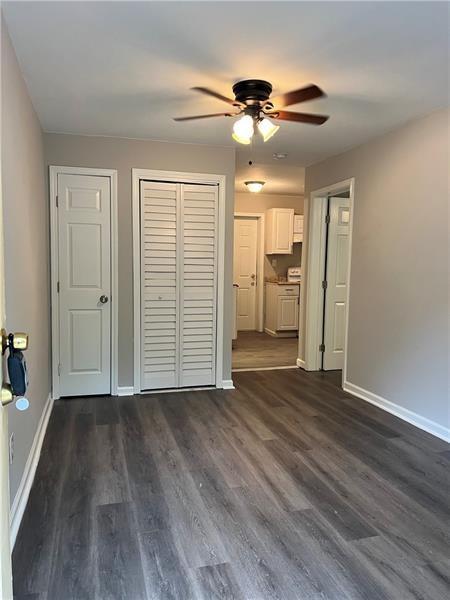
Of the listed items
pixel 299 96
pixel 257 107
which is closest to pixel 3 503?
pixel 299 96

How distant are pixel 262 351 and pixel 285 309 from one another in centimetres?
135

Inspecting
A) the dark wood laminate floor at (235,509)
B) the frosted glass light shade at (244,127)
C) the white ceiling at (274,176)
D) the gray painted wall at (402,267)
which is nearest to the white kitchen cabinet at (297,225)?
the white ceiling at (274,176)

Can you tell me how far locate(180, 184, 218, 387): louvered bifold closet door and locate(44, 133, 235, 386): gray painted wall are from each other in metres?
0.18

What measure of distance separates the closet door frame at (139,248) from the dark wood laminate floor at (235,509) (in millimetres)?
733

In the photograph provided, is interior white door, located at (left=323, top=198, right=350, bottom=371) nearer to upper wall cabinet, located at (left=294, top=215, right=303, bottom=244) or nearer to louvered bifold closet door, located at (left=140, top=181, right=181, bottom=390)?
louvered bifold closet door, located at (left=140, top=181, right=181, bottom=390)

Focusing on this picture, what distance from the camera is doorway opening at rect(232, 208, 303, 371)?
7.31 meters

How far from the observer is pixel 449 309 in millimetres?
3086

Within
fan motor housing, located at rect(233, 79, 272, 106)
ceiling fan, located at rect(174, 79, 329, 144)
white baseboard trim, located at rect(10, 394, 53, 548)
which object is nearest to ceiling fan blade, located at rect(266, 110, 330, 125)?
ceiling fan, located at rect(174, 79, 329, 144)

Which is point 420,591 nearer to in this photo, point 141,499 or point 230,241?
point 141,499

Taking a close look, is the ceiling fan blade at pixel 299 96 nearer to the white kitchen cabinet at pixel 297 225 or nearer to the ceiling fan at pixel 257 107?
the ceiling fan at pixel 257 107

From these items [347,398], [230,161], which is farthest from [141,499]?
[230,161]

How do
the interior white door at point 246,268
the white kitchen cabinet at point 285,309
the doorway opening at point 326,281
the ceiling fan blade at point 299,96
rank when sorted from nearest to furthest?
the ceiling fan blade at point 299,96, the doorway opening at point 326,281, the white kitchen cabinet at point 285,309, the interior white door at point 246,268

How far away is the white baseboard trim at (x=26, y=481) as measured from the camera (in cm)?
199

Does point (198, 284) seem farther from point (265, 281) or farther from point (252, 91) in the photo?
point (265, 281)
